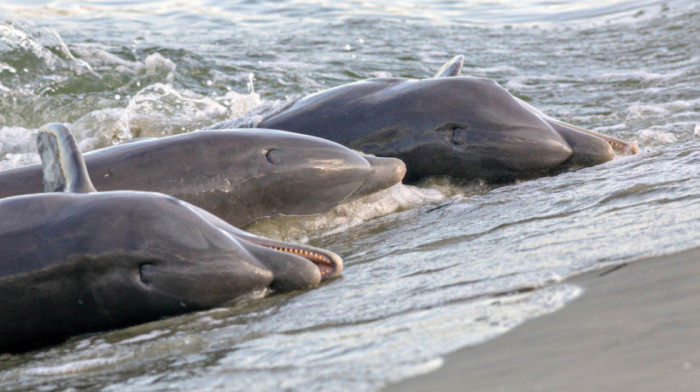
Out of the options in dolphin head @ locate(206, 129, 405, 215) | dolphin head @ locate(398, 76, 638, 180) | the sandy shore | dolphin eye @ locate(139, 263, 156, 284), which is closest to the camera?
the sandy shore

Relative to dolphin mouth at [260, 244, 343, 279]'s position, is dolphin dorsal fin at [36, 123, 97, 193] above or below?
above

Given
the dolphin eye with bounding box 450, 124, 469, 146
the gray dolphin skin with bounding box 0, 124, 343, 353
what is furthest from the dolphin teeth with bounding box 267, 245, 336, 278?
the dolphin eye with bounding box 450, 124, 469, 146

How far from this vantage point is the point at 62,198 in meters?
4.22

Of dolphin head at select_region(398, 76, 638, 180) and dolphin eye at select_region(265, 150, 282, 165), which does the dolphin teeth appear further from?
dolphin head at select_region(398, 76, 638, 180)

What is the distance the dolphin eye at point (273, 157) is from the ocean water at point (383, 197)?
357mm

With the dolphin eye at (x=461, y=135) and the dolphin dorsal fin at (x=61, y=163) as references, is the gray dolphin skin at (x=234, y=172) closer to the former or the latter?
the dolphin dorsal fin at (x=61, y=163)

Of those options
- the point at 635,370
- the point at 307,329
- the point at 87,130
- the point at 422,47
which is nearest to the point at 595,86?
the point at 422,47

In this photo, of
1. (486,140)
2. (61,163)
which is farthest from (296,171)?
(486,140)

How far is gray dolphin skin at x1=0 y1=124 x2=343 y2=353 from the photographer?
3.92 metres

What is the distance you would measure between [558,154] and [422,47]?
8574 millimetres

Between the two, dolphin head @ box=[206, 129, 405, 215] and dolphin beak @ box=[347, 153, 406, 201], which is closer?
dolphin head @ box=[206, 129, 405, 215]

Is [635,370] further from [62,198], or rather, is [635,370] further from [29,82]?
[29,82]

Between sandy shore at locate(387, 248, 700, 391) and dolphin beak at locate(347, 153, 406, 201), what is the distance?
8.88 feet

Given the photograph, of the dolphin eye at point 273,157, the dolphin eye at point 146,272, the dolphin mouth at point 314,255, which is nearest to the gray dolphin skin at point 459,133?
the dolphin eye at point 273,157
